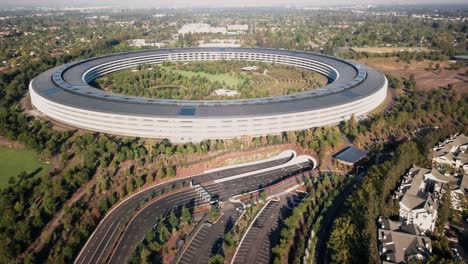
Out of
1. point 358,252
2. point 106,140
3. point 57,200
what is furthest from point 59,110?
point 358,252

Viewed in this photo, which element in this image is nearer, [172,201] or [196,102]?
[172,201]

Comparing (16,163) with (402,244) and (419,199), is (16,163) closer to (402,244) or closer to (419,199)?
(402,244)

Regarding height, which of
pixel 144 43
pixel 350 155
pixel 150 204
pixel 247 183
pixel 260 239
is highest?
pixel 144 43

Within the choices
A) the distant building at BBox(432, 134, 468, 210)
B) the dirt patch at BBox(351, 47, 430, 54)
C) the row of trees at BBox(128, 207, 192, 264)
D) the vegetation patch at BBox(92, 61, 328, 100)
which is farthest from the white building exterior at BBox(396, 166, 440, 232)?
the dirt patch at BBox(351, 47, 430, 54)

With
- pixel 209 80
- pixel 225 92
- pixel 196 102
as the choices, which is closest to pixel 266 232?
pixel 196 102

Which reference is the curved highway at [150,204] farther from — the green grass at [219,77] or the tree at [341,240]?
the green grass at [219,77]

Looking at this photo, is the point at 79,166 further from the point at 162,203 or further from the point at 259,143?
the point at 259,143

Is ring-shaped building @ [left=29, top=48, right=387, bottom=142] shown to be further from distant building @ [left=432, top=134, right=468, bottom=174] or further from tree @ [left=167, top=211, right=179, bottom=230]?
tree @ [left=167, top=211, right=179, bottom=230]
